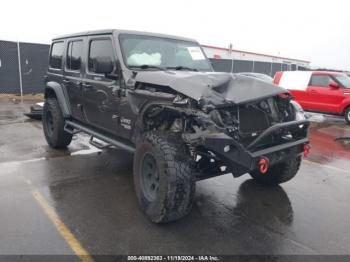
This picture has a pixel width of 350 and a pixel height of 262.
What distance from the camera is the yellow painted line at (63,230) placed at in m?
3.09

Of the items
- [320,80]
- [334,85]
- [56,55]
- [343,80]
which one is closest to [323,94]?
[334,85]

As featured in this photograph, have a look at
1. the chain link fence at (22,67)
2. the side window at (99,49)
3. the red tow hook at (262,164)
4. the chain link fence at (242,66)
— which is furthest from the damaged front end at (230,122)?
the chain link fence at (242,66)

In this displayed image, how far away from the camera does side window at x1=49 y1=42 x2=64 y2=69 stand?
20.9ft

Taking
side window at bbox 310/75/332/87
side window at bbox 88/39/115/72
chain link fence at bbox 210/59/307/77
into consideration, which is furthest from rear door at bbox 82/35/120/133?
chain link fence at bbox 210/59/307/77

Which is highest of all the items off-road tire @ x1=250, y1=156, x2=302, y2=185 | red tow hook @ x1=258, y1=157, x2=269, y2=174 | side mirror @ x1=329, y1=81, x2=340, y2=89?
side mirror @ x1=329, y1=81, x2=340, y2=89

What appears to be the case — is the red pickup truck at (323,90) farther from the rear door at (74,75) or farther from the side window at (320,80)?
the rear door at (74,75)

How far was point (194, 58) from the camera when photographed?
527 cm

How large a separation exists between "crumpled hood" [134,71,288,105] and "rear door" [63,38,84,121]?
6.58 ft

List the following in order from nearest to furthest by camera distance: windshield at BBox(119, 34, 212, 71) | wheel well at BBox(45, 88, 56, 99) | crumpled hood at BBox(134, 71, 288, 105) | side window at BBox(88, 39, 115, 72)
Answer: crumpled hood at BBox(134, 71, 288, 105)
windshield at BBox(119, 34, 212, 71)
side window at BBox(88, 39, 115, 72)
wheel well at BBox(45, 88, 56, 99)

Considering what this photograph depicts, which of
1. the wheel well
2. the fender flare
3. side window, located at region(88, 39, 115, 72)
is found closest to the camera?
side window, located at region(88, 39, 115, 72)

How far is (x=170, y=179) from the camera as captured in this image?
132 inches

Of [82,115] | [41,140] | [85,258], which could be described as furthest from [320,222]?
[41,140]

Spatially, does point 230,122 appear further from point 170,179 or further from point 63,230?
point 63,230

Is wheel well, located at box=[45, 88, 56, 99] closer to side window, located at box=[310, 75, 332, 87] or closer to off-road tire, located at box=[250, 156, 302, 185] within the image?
off-road tire, located at box=[250, 156, 302, 185]
